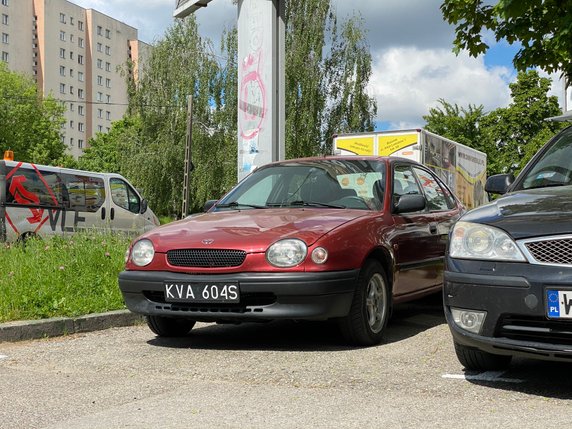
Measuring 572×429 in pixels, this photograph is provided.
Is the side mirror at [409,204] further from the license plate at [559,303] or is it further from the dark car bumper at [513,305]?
the license plate at [559,303]

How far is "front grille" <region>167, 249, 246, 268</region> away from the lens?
5.55 metres

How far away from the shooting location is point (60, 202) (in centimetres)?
1747

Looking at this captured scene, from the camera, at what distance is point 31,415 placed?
3.93m

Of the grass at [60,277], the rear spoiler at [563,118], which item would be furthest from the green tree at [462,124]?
the grass at [60,277]

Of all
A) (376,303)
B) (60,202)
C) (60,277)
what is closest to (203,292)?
(376,303)

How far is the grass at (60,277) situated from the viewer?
699 cm

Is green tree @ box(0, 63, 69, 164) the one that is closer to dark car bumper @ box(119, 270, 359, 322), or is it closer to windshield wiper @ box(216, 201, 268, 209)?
windshield wiper @ box(216, 201, 268, 209)

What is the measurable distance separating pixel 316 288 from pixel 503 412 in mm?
1802

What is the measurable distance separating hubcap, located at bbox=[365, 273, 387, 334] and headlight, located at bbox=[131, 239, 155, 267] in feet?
→ 5.38

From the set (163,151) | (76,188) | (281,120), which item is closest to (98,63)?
(163,151)

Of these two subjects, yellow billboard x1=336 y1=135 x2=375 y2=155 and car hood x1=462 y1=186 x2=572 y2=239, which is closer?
car hood x1=462 y1=186 x2=572 y2=239

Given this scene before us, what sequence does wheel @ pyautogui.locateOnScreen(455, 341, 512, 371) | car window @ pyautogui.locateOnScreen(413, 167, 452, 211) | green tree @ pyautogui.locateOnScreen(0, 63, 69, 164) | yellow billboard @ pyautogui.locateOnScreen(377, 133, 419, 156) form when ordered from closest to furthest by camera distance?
wheel @ pyautogui.locateOnScreen(455, 341, 512, 371)
car window @ pyautogui.locateOnScreen(413, 167, 452, 211)
yellow billboard @ pyautogui.locateOnScreen(377, 133, 419, 156)
green tree @ pyautogui.locateOnScreen(0, 63, 69, 164)

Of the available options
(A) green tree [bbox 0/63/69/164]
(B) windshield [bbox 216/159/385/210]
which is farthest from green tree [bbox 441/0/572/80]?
(A) green tree [bbox 0/63/69/164]

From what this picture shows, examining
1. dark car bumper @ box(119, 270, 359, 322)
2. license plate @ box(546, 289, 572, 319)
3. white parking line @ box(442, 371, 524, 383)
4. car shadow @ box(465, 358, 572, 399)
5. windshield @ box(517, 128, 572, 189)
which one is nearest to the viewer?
license plate @ box(546, 289, 572, 319)
